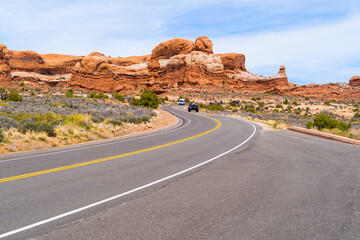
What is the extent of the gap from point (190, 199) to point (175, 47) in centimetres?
10793

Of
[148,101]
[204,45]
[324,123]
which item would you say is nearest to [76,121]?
[324,123]

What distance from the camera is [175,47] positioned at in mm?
107438

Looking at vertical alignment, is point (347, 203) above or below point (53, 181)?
above

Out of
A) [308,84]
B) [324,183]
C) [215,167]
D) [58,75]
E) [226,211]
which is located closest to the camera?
[226,211]

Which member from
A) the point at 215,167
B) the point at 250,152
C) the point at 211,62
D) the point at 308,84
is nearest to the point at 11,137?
the point at 215,167

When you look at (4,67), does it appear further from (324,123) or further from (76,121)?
(324,123)

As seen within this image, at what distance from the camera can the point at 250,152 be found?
34.0 ft

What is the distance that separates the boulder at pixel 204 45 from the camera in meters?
107

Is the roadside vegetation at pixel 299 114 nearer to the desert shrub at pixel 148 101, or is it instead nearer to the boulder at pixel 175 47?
the desert shrub at pixel 148 101

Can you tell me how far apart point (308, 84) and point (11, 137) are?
144227 millimetres

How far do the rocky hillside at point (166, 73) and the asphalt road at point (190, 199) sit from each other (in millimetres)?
77717

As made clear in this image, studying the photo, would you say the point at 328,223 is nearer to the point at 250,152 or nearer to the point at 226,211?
the point at 226,211

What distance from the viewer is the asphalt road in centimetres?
370

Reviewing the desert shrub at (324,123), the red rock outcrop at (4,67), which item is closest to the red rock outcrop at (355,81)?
the desert shrub at (324,123)
